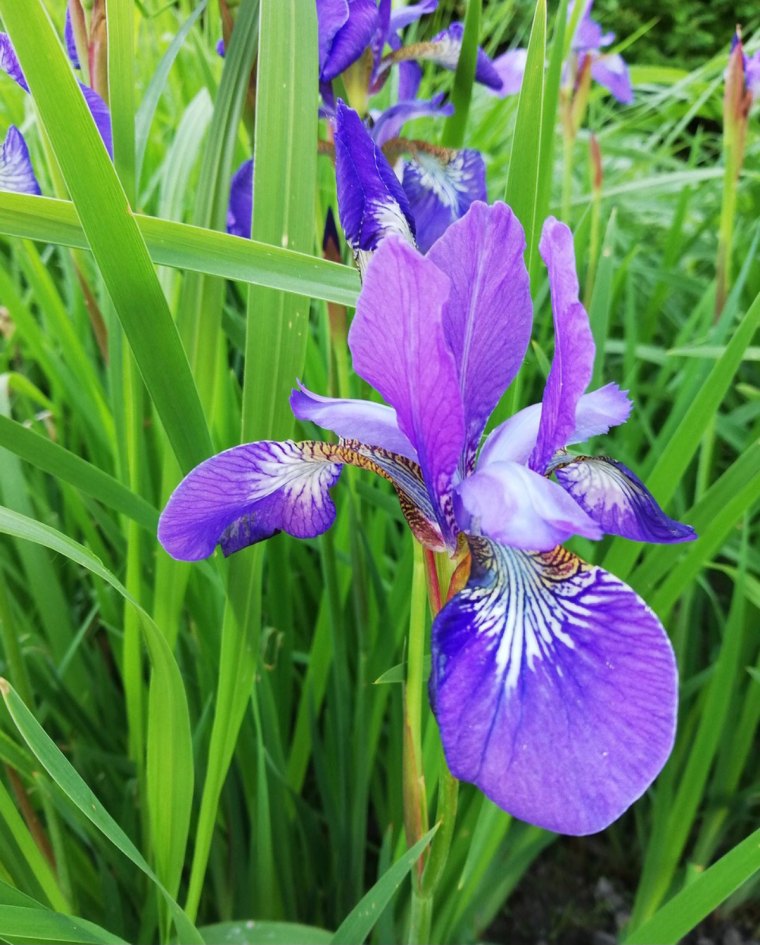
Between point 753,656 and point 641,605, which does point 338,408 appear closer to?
point 641,605

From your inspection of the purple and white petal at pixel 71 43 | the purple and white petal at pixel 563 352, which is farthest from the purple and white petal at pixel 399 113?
the purple and white petal at pixel 563 352

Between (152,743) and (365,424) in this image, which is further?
(152,743)

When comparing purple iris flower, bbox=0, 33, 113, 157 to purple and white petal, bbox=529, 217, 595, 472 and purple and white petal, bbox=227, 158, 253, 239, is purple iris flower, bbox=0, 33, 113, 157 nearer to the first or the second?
purple and white petal, bbox=227, 158, 253, 239

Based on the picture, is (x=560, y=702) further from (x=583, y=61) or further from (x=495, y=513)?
(x=583, y=61)

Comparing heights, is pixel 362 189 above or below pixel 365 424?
above

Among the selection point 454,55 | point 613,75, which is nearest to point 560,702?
point 454,55

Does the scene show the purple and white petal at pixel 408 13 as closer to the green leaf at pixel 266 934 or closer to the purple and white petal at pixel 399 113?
the purple and white petal at pixel 399 113

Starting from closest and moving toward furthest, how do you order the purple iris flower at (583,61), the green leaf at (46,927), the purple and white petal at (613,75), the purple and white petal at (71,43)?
the green leaf at (46,927), the purple and white petal at (71,43), the purple iris flower at (583,61), the purple and white petal at (613,75)

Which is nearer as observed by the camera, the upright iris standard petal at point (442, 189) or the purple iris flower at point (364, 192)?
the purple iris flower at point (364, 192)
